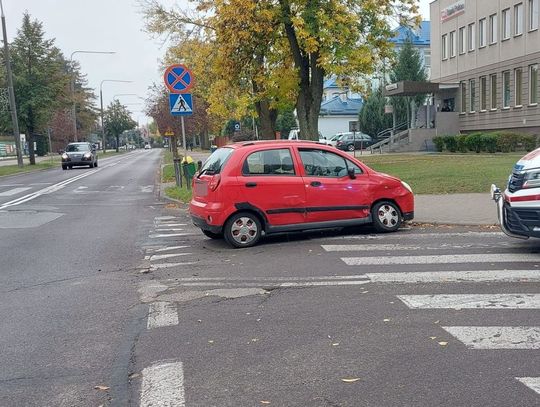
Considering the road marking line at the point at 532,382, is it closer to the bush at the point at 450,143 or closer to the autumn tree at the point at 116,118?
the bush at the point at 450,143

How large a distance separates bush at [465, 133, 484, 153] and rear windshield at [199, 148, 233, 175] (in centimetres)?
2833

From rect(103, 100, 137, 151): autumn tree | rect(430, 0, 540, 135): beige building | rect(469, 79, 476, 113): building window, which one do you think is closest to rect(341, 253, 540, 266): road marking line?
rect(430, 0, 540, 135): beige building

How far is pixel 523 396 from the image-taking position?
153 inches

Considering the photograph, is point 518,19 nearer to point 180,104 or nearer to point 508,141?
point 508,141

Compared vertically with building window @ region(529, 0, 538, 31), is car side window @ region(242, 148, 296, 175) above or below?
below

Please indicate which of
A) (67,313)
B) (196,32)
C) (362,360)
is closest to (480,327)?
(362,360)

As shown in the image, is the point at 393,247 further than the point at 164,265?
Yes

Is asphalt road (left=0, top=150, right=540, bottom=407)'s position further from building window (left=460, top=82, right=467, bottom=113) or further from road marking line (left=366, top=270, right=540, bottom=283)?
building window (left=460, top=82, right=467, bottom=113)

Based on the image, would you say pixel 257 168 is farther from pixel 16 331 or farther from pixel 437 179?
pixel 437 179

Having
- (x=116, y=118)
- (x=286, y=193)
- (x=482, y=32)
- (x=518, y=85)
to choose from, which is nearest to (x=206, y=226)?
(x=286, y=193)

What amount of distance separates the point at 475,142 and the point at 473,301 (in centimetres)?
3188

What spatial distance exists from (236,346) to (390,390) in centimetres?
140

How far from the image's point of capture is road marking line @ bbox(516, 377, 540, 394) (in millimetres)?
3988

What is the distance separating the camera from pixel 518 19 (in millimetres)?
36781
